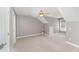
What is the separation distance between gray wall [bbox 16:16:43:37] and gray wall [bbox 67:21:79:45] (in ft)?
1.89

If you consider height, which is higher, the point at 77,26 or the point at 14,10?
the point at 14,10

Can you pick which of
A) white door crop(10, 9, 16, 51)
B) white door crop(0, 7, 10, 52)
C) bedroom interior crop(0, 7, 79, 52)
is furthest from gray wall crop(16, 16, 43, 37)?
white door crop(0, 7, 10, 52)

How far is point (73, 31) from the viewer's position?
92.1 inches

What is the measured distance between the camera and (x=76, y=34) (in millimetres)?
2324

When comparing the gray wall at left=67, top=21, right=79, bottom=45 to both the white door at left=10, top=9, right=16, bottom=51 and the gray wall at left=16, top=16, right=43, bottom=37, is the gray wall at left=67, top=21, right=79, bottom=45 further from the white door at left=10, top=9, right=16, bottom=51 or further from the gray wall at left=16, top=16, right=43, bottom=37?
the white door at left=10, top=9, right=16, bottom=51

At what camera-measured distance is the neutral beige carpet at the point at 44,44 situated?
234 centimetres

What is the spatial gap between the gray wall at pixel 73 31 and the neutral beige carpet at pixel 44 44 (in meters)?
0.14

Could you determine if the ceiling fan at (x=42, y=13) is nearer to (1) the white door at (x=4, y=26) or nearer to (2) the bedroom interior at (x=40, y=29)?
(2) the bedroom interior at (x=40, y=29)

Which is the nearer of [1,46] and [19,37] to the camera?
[1,46]

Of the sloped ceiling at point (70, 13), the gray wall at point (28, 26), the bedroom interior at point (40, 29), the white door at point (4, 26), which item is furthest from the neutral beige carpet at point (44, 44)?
the sloped ceiling at point (70, 13)

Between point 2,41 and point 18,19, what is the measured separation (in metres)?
0.54
